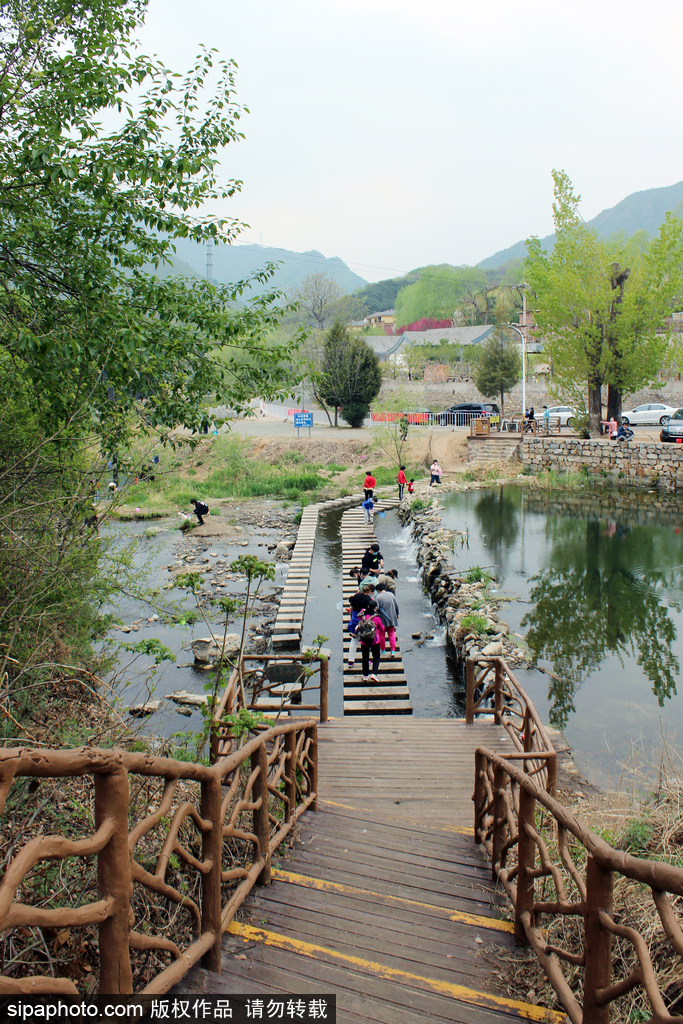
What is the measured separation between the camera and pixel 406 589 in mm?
16641

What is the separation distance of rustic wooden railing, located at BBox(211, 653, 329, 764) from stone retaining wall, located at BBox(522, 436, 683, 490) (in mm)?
21834

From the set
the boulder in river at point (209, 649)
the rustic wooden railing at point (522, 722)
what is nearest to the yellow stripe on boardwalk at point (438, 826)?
the rustic wooden railing at point (522, 722)

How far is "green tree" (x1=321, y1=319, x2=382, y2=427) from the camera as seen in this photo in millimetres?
38875

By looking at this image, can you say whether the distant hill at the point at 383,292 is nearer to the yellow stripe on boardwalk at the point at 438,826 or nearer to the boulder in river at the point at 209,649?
the boulder in river at the point at 209,649

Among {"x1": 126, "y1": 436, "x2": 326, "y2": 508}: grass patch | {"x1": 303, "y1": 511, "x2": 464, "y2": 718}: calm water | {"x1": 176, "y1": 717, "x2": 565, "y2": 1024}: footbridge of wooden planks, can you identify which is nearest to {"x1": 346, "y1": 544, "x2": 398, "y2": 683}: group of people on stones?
{"x1": 303, "y1": 511, "x2": 464, "y2": 718}: calm water

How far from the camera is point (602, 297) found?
3005 centimetres

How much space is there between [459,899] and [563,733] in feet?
22.0

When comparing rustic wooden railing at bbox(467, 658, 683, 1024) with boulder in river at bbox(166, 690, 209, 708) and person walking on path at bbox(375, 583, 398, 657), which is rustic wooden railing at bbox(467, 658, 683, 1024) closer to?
person walking on path at bbox(375, 583, 398, 657)

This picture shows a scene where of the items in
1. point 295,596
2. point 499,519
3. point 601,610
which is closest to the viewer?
point 295,596

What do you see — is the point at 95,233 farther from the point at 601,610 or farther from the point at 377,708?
the point at 601,610

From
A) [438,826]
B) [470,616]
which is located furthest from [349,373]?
[438,826]

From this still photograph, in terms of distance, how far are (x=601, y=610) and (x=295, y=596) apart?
717 cm

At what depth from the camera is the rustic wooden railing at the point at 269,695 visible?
5509 mm

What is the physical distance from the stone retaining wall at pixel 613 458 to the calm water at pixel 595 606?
1788 millimetres
